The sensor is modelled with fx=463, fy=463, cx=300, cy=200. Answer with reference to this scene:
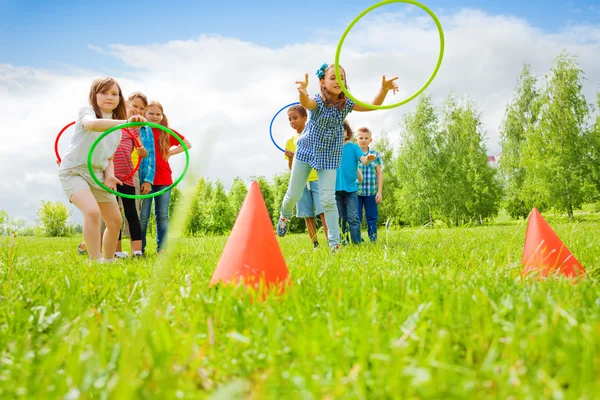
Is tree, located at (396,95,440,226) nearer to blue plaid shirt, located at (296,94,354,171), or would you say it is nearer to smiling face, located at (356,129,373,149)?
smiling face, located at (356,129,373,149)

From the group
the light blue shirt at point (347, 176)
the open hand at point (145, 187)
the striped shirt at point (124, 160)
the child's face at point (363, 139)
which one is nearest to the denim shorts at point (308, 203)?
the light blue shirt at point (347, 176)

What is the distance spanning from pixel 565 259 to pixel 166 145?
185 inches

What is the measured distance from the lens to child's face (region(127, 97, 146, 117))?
5746 millimetres

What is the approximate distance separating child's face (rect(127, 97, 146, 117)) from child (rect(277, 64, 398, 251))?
2239 mm

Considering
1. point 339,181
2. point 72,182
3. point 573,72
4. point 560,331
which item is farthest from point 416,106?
point 560,331

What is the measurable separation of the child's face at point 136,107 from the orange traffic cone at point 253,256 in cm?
390

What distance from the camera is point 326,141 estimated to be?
4844 mm

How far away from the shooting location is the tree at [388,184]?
1305 inches

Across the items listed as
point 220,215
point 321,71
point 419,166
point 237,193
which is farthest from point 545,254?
point 419,166

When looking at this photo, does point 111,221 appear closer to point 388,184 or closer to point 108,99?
point 108,99

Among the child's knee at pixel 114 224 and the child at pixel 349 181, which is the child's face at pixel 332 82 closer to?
the child at pixel 349 181

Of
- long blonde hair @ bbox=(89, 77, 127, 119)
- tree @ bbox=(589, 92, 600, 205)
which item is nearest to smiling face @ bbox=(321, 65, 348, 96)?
long blonde hair @ bbox=(89, 77, 127, 119)

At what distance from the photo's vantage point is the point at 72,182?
4070 millimetres

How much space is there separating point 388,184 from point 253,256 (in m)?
33.0
